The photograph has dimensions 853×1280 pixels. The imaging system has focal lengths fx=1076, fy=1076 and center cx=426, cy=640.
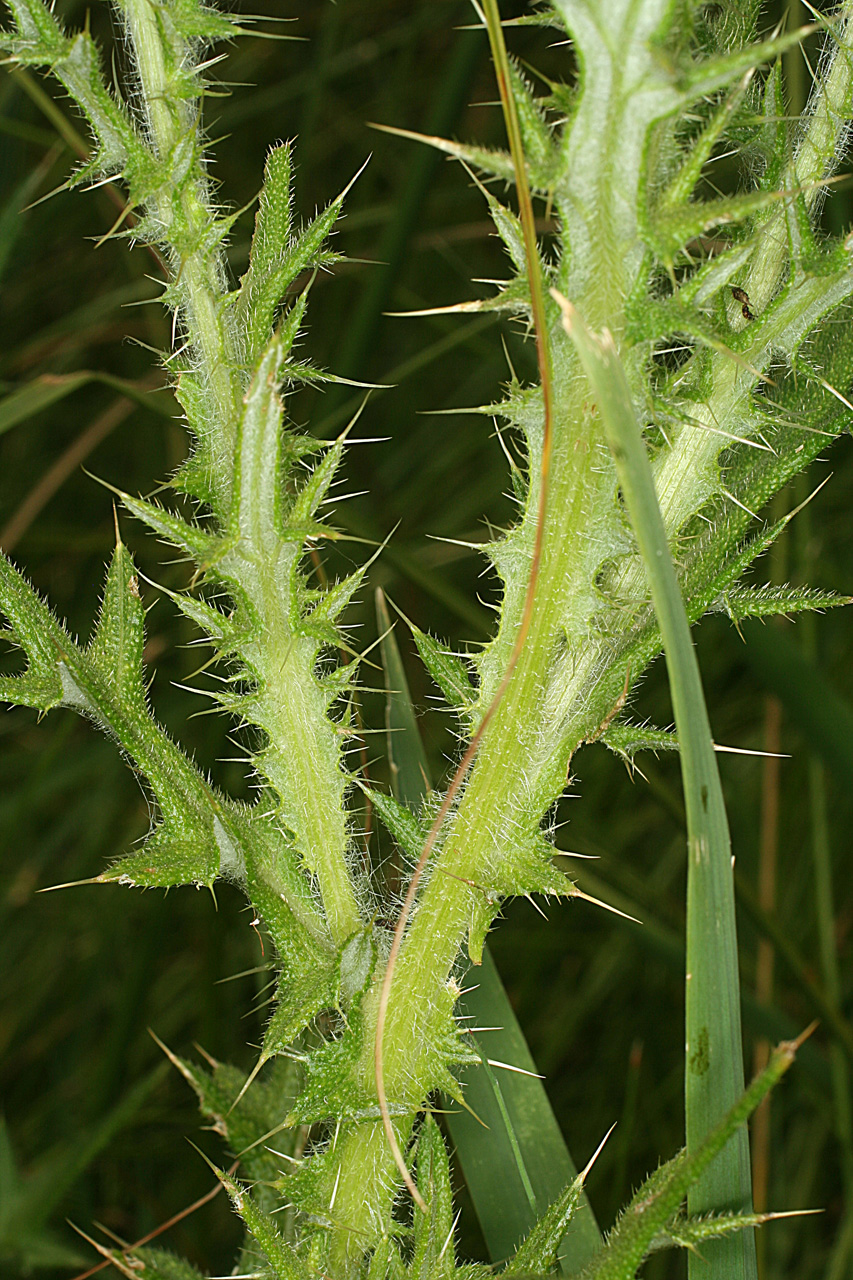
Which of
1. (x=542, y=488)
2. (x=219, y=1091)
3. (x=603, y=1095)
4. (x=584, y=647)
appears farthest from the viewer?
(x=603, y=1095)

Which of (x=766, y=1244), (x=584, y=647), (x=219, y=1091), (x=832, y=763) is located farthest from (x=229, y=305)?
(x=766, y=1244)

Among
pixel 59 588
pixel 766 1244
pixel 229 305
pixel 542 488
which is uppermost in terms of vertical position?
pixel 229 305

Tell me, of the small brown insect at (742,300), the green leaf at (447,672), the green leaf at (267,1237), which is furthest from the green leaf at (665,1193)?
the small brown insect at (742,300)

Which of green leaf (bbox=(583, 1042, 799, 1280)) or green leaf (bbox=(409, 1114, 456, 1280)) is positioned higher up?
green leaf (bbox=(583, 1042, 799, 1280))

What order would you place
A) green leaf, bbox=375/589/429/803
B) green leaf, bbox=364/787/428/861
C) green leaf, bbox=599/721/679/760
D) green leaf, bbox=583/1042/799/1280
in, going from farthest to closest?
green leaf, bbox=375/589/429/803, green leaf, bbox=364/787/428/861, green leaf, bbox=599/721/679/760, green leaf, bbox=583/1042/799/1280

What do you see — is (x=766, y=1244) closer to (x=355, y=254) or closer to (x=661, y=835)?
(x=661, y=835)

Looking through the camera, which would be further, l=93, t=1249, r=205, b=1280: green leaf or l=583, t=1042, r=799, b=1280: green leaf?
l=93, t=1249, r=205, b=1280: green leaf

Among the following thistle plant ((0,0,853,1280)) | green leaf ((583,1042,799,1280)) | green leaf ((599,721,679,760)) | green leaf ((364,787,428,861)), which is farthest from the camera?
green leaf ((364,787,428,861))

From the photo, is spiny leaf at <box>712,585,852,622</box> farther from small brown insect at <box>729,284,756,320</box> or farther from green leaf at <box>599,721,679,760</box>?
small brown insect at <box>729,284,756,320</box>

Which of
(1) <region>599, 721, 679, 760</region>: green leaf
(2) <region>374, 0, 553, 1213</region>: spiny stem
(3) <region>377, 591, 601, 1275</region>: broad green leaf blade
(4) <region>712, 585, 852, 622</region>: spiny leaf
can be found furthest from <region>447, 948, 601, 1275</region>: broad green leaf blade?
(4) <region>712, 585, 852, 622</region>: spiny leaf
